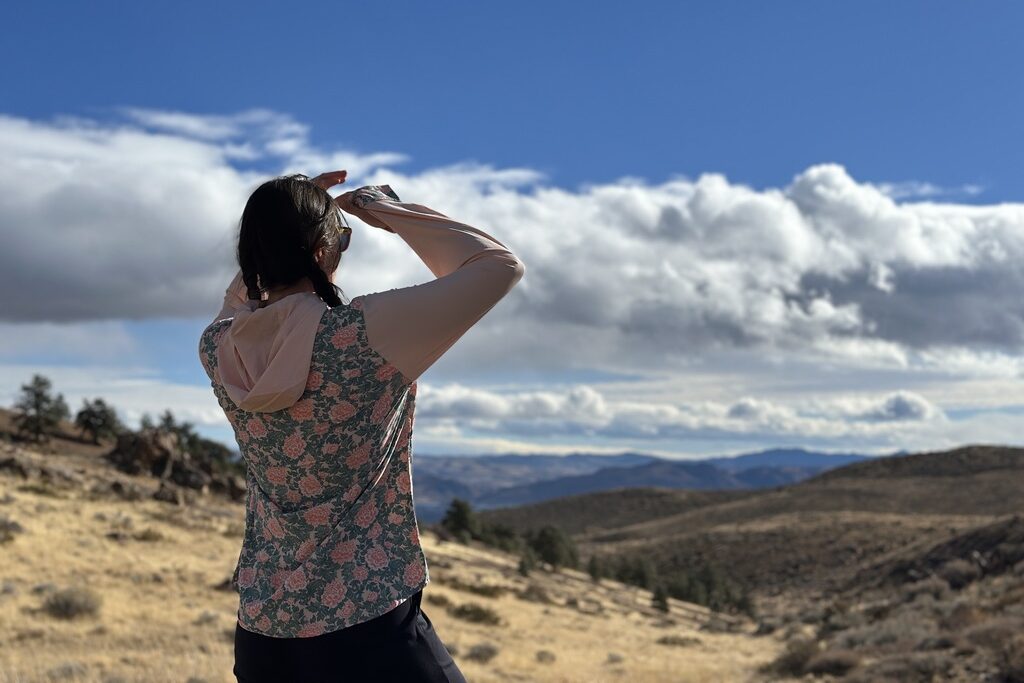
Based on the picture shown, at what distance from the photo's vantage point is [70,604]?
1253cm

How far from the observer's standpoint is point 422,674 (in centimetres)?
236

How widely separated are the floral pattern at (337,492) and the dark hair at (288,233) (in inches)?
6.0

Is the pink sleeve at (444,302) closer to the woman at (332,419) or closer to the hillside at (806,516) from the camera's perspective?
the woman at (332,419)

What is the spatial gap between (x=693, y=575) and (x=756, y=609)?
35.1 ft

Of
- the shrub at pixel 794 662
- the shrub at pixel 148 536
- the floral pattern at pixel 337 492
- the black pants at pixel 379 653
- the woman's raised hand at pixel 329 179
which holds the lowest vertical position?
the shrub at pixel 794 662

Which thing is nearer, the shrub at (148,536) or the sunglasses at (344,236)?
the sunglasses at (344,236)

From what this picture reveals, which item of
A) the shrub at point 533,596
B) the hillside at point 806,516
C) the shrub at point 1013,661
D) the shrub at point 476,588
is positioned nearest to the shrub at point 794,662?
the shrub at point 1013,661

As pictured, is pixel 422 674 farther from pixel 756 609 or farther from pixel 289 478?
pixel 756 609

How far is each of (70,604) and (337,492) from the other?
463 inches

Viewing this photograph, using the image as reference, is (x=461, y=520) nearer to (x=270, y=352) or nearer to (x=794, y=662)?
(x=794, y=662)

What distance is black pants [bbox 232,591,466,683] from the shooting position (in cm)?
236

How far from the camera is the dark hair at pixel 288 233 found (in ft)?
8.02

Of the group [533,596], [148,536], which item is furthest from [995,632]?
[533,596]

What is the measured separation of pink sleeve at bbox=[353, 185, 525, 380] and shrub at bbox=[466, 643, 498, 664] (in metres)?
13.5
